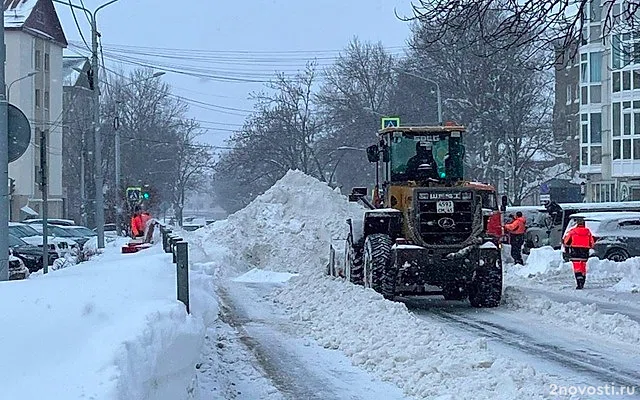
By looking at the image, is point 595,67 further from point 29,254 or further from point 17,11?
point 17,11

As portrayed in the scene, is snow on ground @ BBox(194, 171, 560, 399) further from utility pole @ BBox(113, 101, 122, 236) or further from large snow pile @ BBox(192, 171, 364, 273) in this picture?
utility pole @ BBox(113, 101, 122, 236)

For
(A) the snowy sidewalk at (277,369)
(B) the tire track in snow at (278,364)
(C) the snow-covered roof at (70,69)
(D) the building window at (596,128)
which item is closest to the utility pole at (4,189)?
(A) the snowy sidewalk at (277,369)

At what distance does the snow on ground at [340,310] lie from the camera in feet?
29.9

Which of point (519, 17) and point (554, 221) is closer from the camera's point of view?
point (519, 17)

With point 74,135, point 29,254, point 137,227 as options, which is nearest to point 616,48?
point 137,227

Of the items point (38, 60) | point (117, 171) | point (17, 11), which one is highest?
point (17, 11)

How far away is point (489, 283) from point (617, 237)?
12.0 meters

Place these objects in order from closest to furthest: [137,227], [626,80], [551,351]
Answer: [551,351], [137,227], [626,80]

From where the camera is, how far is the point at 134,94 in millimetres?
76000

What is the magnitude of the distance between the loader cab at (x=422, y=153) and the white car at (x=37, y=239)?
1600cm

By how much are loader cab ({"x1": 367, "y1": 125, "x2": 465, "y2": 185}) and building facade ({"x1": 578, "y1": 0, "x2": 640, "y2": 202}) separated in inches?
1132

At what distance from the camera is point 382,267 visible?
17.3 meters

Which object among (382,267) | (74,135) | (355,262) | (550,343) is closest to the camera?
(550,343)

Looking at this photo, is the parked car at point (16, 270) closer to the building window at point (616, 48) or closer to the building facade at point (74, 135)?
the building window at point (616, 48)
